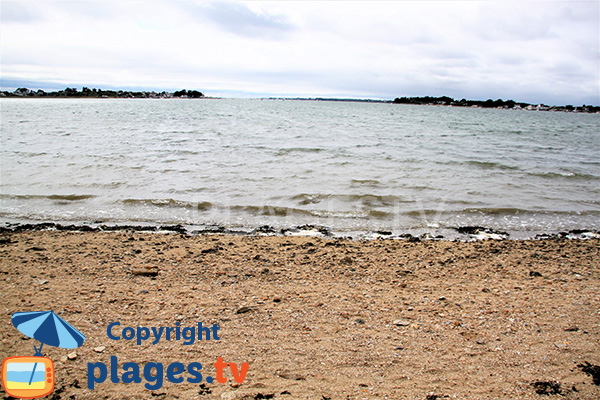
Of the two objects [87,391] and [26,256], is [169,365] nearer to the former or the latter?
[87,391]

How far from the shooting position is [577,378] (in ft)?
10.7

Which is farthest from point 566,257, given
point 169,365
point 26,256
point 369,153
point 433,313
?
point 369,153

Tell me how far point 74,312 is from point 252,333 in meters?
2.55

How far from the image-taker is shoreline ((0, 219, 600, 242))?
27.9 feet

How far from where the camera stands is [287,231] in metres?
8.78

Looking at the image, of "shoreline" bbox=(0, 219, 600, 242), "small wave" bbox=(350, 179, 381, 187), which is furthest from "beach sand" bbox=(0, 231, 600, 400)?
"small wave" bbox=(350, 179, 381, 187)

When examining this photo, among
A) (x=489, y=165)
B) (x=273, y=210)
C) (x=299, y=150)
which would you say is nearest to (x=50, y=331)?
(x=273, y=210)

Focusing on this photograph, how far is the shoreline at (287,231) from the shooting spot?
8492 mm

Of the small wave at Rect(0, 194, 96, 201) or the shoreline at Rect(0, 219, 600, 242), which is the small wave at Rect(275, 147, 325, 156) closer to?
the small wave at Rect(0, 194, 96, 201)

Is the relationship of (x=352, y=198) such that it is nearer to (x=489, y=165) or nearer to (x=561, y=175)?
(x=489, y=165)

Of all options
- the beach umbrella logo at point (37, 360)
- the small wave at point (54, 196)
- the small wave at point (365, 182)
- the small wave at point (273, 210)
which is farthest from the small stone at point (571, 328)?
the small wave at point (54, 196)

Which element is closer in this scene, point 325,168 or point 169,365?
point 169,365

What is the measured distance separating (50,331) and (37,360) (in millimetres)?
298

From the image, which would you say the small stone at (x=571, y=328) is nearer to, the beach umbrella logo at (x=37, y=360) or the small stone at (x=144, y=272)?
the beach umbrella logo at (x=37, y=360)
